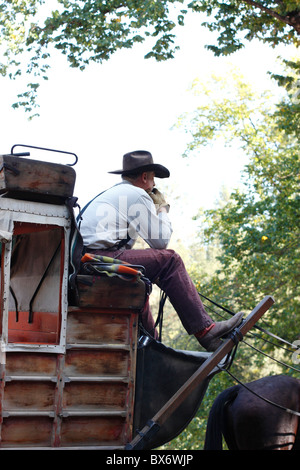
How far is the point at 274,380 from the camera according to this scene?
15.7 ft

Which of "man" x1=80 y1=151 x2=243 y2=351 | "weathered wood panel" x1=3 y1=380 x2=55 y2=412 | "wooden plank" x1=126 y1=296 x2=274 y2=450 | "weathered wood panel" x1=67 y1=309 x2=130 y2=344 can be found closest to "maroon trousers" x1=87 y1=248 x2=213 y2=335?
"man" x1=80 y1=151 x2=243 y2=351

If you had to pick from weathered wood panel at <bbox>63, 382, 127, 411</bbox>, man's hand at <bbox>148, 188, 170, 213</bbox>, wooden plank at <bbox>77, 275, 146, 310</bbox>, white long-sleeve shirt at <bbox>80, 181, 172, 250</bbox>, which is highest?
man's hand at <bbox>148, 188, 170, 213</bbox>

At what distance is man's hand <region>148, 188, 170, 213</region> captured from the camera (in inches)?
184

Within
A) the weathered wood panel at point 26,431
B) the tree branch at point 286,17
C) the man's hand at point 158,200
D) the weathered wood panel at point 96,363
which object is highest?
the tree branch at point 286,17

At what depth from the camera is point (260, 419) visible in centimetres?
456

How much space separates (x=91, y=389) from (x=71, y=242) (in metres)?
0.98

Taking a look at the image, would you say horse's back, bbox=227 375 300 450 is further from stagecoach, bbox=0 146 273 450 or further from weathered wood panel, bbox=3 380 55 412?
weathered wood panel, bbox=3 380 55 412

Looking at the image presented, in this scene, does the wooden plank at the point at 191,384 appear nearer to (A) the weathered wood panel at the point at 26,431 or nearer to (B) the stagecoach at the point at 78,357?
(B) the stagecoach at the point at 78,357

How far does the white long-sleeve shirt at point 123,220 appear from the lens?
172 inches

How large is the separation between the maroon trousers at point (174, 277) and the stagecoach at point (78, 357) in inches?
7.4

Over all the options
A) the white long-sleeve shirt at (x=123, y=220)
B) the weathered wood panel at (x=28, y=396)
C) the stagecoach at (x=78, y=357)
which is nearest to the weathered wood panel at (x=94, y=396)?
the stagecoach at (x=78, y=357)

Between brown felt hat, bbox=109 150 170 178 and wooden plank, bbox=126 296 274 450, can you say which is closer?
wooden plank, bbox=126 296 274 450

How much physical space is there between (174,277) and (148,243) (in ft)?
1.08

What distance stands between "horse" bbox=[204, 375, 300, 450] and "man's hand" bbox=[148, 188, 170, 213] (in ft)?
5.19
